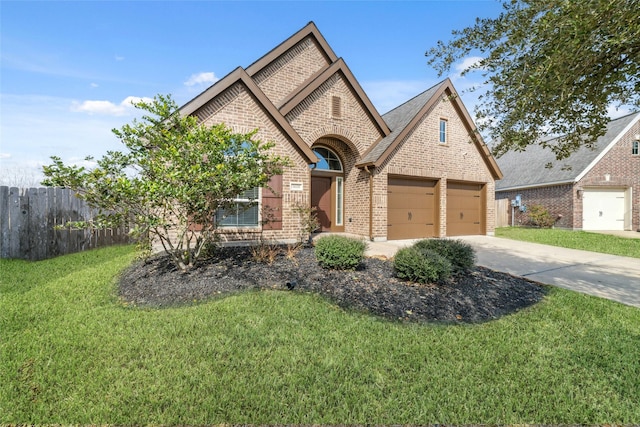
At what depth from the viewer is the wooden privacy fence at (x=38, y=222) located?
7.71m

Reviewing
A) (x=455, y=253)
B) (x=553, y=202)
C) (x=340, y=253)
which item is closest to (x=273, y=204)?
(x=340, y=253)

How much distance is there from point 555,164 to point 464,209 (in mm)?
10278

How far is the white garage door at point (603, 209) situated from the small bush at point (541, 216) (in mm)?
1514

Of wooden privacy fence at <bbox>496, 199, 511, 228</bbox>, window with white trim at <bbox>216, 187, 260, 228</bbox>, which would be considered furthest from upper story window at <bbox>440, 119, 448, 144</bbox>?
wooden privacy fence at <bbox>496, 199, 511, 228</bbox>

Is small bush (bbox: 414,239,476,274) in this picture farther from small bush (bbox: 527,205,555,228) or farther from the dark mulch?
small bush (bbox: 527,205,555,228)

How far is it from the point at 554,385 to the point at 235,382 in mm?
2909

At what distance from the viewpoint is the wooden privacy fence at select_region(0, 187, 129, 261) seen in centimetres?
771

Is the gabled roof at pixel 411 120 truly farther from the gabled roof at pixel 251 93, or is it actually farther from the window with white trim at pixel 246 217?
the window with white trim at pixel 246 217

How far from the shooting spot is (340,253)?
18.6ft

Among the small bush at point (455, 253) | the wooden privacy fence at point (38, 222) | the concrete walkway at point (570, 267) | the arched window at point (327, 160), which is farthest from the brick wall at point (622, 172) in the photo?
the wooden privacy fence at point (38, 222)

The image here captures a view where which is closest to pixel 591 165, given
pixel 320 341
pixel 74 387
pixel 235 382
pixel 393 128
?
pixel 393 128

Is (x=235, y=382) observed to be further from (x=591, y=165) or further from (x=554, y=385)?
(x=591, y=165)

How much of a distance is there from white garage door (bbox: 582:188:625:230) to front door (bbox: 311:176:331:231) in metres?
15.1

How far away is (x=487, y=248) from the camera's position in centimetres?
1016
